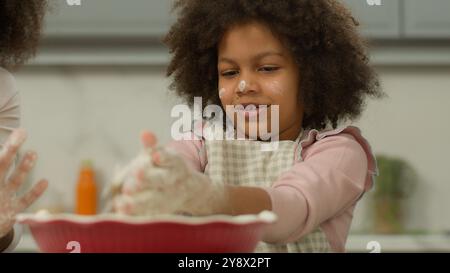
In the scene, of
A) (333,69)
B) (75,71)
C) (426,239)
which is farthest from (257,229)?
(75,71)

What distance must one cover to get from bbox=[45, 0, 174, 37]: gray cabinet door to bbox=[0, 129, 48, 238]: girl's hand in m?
1.07

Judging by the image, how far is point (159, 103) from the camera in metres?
1.79

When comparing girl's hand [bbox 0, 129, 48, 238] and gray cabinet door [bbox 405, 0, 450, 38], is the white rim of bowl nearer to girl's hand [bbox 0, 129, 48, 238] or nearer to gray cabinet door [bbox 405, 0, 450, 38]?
girl's hand [bbox 0, 129, 48, 238]

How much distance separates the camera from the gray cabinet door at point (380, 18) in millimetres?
1654

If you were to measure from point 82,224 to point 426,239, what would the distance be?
1.34 meters

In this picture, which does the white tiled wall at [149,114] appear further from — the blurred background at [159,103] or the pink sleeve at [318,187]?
the pink sleeve at [318,187]

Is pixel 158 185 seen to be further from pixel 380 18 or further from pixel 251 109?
pixel 380 18

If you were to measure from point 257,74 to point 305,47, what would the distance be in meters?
0.07

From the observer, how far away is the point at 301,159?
776 mm

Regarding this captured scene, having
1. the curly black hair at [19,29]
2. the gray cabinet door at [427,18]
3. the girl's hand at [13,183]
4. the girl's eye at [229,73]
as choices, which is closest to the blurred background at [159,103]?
the gray cabinet door at [427,18]

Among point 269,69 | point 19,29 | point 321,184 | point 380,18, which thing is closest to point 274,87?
point 269,69

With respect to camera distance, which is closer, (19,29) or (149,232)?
(149,232)

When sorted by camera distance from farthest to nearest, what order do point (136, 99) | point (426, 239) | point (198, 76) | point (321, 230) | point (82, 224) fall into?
point (136, 99) → point (426, 239) → point (198, 76) → point (321, 230) → point (82, 224)
